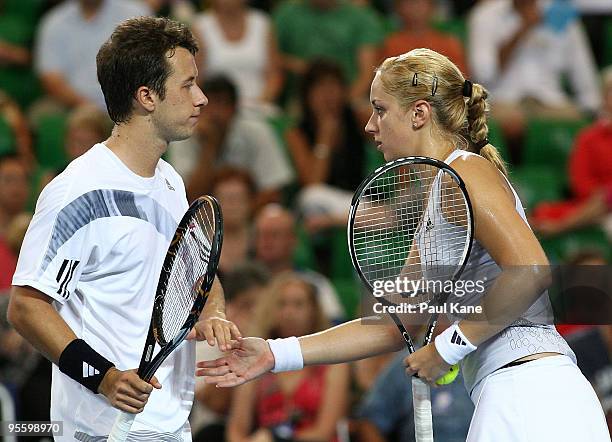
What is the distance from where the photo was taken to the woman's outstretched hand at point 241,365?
12.8 ft

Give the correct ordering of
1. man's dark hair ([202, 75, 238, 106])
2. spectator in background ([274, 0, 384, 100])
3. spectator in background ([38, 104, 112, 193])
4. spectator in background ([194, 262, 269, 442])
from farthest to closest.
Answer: spectator in background ([274, 0, 384, 100]) < man's dark hair ([202, 75, 238, 106]) < spectator in background ([38, 104, 112, 193]) < spectator in background ([194, 262, 269, 442])

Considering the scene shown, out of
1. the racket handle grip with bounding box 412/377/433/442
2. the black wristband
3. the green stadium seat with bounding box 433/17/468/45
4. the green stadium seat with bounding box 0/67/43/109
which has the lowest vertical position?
the racket handle grip with bounding box 412/377/433/442

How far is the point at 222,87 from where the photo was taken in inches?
299

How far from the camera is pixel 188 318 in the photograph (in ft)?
11.4

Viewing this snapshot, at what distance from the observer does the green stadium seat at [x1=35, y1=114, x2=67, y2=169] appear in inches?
316

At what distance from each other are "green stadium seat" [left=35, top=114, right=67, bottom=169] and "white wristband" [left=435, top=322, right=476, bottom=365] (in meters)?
5.05

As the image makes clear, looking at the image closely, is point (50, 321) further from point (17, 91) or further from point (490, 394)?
point (17, 91)

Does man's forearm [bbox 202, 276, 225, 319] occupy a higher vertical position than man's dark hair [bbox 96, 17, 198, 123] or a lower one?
lower

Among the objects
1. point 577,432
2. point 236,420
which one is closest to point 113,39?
point 577,432

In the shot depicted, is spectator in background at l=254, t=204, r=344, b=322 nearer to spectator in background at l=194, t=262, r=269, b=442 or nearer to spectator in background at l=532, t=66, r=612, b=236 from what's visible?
spectator in background at l=194, t=262, r=269, b=442

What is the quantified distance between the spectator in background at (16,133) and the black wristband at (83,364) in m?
4.42

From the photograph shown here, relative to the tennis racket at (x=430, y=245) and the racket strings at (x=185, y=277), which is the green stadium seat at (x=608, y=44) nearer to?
the tennis racket at (x=430, y=245)

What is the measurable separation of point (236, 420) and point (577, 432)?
299 centimetres

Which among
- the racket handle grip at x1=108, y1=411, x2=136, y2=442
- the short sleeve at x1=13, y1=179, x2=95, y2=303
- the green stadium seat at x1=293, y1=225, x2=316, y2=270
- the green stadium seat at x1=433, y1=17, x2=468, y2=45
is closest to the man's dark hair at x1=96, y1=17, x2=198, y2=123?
the short sleeve at x1=13, y1=179, x2=95, y2=303
